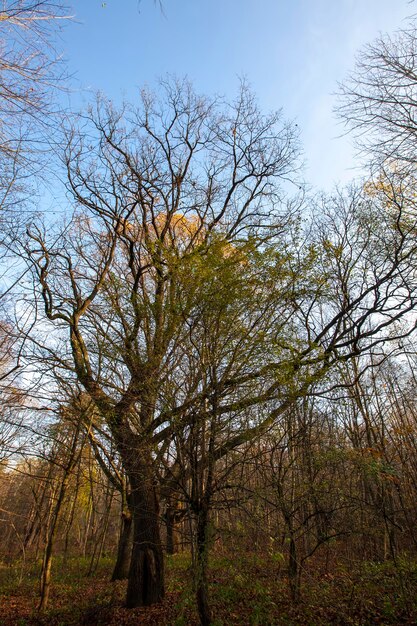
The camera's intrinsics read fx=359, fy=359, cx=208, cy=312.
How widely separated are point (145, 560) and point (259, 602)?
84.0 inches

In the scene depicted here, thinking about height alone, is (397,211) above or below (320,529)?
above

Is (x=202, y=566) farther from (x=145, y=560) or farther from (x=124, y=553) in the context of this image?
(x=124, y=553)

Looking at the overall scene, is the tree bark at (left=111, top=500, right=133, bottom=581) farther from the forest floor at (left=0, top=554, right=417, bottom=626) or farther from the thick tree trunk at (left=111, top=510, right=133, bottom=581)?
the forest floor at (left=0, top=554, right=417, bottom=626)

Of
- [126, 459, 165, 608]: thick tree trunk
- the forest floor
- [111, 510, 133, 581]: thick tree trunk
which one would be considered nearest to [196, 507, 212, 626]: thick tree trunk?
the forest floor

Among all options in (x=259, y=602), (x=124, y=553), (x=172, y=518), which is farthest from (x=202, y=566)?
(x=124, y=553)

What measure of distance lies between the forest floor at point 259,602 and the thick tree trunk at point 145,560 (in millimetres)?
218

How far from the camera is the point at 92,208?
9.39m

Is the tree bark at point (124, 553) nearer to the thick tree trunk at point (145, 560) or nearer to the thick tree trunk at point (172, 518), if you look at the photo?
the thick tree trunk at point (172, 518)

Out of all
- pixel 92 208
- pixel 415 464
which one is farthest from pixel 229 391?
pixel 415 464

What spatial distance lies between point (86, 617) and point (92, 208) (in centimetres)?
879

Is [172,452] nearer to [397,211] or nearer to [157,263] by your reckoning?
[157,263]

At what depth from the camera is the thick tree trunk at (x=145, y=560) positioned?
6488 millimetres

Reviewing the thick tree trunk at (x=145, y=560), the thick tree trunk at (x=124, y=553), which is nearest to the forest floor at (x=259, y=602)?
the thick tree trunk at (x=145, y=560)

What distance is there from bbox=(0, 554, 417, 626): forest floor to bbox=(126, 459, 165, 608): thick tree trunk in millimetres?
218
